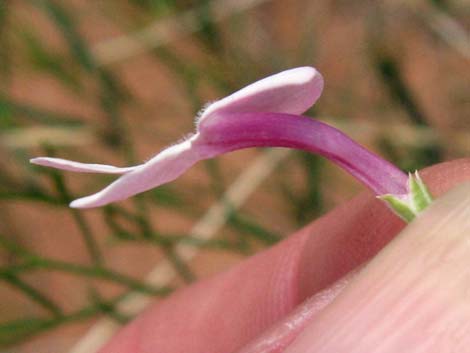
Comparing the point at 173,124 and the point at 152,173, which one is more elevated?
the point at 173,124

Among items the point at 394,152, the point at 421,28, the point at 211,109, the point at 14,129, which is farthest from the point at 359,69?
the point at 211,109

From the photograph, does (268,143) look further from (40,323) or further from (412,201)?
(40,323)

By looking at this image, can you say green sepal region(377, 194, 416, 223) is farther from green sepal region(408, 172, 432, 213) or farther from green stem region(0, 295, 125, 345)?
green stem region(0, 295, 125, 345)

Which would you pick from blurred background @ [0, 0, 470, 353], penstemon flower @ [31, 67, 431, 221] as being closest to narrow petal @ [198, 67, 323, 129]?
penstemon flower @ [31, 67, 431, 221]

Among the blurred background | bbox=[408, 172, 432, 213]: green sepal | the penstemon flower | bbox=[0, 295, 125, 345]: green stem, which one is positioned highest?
the blurred background

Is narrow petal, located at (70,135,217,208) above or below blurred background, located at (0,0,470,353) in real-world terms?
below

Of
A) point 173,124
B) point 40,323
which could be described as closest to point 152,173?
point 40,323
